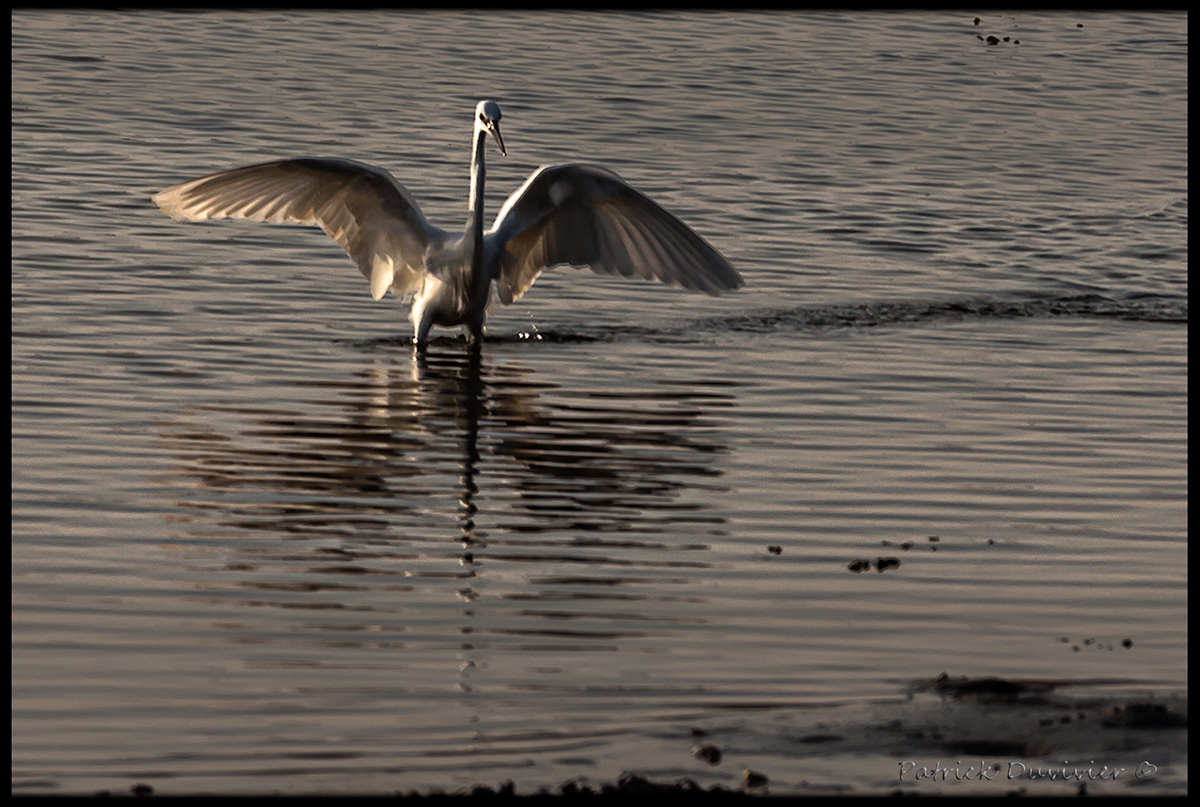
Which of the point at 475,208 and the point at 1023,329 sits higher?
the point at 475,208

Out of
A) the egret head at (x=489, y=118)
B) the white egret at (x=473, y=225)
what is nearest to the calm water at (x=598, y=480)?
the white egret at (x=473, y=225)

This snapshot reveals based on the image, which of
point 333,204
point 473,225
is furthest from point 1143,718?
point 333,204

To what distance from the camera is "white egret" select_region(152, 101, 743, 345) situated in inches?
512

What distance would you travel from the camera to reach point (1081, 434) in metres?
11.1

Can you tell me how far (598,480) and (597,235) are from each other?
12.5ft

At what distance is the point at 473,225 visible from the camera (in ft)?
43.2

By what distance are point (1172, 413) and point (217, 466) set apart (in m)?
5.59

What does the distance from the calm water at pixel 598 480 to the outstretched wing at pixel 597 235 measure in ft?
1.78

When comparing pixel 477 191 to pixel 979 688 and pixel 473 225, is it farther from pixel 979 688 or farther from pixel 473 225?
pixel 979 688

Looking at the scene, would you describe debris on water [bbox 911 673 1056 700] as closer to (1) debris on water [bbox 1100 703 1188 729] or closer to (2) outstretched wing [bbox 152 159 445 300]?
(1) debris on water [bbox 1100 703 1188 729]

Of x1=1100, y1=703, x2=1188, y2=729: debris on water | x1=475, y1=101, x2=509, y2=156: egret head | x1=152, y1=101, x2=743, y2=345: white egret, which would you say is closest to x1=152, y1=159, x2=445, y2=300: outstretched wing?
x1=152, y1=101, x2=743, y2=345: white egret

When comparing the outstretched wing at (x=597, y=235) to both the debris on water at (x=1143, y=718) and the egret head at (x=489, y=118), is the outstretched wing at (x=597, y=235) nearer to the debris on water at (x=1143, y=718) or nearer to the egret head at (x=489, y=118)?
the egret head at (x=489, y=118)

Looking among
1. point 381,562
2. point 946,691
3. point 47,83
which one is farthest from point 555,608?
point 47,83
